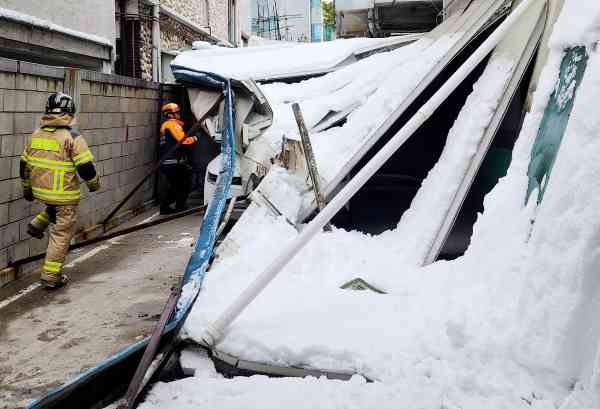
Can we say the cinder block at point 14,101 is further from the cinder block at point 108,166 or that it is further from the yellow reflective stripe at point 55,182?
the cinder block at point 108,166

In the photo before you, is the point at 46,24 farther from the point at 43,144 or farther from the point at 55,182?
the point at 55,182

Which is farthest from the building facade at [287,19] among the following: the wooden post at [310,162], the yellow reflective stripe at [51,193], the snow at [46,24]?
the wooden post at [310,162]

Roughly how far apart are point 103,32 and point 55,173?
612 centimetres

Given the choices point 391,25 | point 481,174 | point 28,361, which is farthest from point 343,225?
point 391,25

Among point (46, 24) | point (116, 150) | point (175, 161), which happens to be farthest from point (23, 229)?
point (46, 24)

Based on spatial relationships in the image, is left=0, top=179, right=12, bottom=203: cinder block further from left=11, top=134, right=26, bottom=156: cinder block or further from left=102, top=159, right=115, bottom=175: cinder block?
left=102, top=159, right=115, bottom=175: cinder block

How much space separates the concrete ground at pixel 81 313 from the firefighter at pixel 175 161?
195 cm

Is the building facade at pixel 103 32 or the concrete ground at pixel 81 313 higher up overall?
the building facade at pixel 103 32

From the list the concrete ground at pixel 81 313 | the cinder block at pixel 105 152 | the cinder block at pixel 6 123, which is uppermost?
the cinder block at pixel 6 123

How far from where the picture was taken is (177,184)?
8508 millimetres

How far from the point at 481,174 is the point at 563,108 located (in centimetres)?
237

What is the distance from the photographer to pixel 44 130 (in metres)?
4.86

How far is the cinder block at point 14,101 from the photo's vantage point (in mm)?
4934

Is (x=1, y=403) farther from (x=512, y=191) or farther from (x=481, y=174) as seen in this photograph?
(x=481, y=174)
